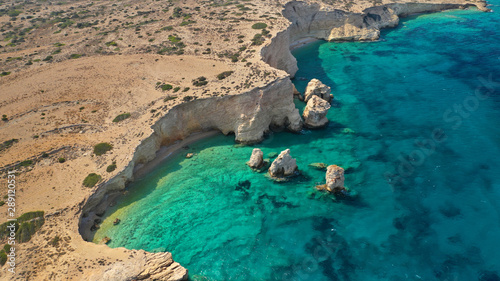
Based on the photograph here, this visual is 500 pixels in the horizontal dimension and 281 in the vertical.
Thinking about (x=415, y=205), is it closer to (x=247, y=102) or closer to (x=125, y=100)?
(x=247, y=102)

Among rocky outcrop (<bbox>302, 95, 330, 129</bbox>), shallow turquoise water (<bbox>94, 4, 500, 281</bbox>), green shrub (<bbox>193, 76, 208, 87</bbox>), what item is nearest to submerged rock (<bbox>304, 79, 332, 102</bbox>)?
shallow turquoise water (<bbox>94, 4, 500, 281</bbox>)

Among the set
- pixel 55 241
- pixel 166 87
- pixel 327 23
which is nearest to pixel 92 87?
pixel 166 87

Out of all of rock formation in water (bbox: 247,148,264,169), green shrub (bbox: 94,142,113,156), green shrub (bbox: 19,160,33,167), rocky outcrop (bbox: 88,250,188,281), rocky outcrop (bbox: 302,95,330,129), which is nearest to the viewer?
rocky outcrop (bbox: 88,250,188,281)

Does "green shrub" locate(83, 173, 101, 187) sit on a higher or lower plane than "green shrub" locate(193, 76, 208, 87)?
lower

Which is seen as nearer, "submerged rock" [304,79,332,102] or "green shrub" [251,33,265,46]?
"submerged rock" [304,79,332,102]

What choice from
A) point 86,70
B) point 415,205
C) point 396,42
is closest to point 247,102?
point 415,205

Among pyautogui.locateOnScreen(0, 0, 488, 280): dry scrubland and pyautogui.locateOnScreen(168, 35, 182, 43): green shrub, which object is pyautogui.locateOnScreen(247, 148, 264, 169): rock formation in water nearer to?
pyautogui.locateOnScreen(0, 0, 488, 280): dry scrubland

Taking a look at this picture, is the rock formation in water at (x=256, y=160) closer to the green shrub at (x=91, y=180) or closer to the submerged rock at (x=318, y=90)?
the submerged rock at (x=318, y=90)

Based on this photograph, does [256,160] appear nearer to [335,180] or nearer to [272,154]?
[272,154]

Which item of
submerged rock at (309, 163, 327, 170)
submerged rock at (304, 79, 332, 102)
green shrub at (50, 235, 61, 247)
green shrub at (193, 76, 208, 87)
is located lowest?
submerged rock at (309, 163, 327, 170)
